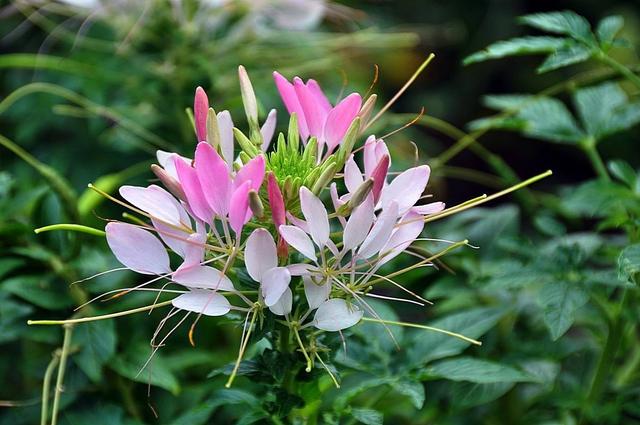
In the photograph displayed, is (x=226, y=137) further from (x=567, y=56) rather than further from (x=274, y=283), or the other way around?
(x=567, y=56)

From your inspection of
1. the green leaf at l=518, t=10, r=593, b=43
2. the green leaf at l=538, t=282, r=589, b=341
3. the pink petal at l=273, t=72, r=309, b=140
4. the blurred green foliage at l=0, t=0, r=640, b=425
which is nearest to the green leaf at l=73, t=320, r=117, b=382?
the blurred green foliage at l=0, t=0, r=640, b=425

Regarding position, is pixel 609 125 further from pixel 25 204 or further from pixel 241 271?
pixel 25 204

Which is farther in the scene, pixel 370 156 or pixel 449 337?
pixel 449 337

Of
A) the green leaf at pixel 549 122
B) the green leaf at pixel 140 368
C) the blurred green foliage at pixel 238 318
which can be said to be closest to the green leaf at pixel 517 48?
the blurred green foliage at pixel 238 318

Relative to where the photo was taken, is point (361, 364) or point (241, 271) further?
point (361, 364)

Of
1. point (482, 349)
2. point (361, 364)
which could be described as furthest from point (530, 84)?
point (361, 364)

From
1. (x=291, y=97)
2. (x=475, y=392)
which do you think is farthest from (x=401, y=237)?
(x=475, y=392)

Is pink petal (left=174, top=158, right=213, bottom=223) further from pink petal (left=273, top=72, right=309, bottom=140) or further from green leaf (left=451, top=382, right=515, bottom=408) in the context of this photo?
green leaf (left=451, top=382, right=515, bottom=408)
